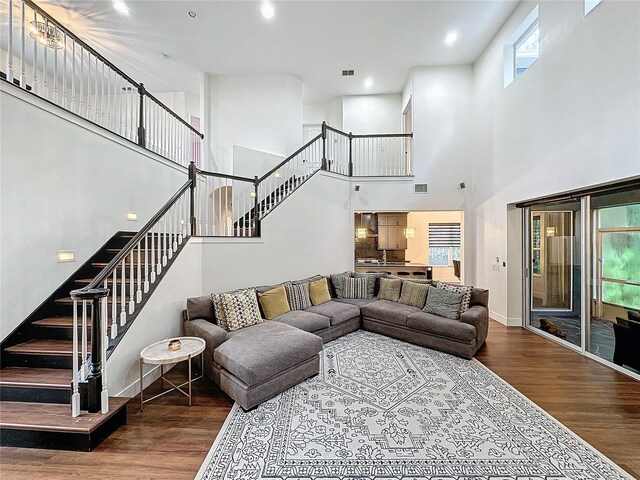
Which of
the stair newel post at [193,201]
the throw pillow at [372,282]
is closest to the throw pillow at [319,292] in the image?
the throw pillow at [372,282]

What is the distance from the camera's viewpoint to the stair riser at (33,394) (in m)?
2.41

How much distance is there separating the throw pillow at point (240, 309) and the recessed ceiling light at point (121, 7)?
216 inches

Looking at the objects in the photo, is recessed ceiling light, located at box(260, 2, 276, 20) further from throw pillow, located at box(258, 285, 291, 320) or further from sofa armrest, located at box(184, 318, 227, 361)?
sofa armrest, located at box(184, 318, 227, 361)

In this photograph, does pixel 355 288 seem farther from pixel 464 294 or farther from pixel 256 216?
pixel 256 216

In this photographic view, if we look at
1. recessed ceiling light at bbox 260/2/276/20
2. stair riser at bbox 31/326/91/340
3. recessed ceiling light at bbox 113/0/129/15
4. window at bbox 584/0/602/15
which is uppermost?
recessed ceiling light at bbox 260/2/276/20

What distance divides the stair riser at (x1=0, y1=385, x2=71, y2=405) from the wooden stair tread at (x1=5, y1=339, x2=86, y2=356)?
0.33 m

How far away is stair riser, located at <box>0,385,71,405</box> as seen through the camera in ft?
7.91

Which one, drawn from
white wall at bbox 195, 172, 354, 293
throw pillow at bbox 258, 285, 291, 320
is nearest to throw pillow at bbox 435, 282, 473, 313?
throw pillow at bbox 258, 285, 291, 320

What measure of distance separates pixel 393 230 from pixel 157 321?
7545 millimetres

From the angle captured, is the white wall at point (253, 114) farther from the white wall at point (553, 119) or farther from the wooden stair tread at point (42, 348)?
the wooden stair tread at point (42, 348)

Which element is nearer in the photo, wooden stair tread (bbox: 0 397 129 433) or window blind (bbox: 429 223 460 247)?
wooden stair tread (bbox: 0 397 129 433)

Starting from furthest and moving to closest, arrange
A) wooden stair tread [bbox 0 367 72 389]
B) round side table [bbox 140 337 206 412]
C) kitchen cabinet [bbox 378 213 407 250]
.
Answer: kitchen cabinet [bbox 378 213 407 250], round side table [bbox 140 337 206 412], wooden stair tread [bbox 0 367 72 389]

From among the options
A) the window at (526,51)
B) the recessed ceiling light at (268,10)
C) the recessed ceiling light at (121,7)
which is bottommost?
the window at (526,51)

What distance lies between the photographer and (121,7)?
4961 mm
